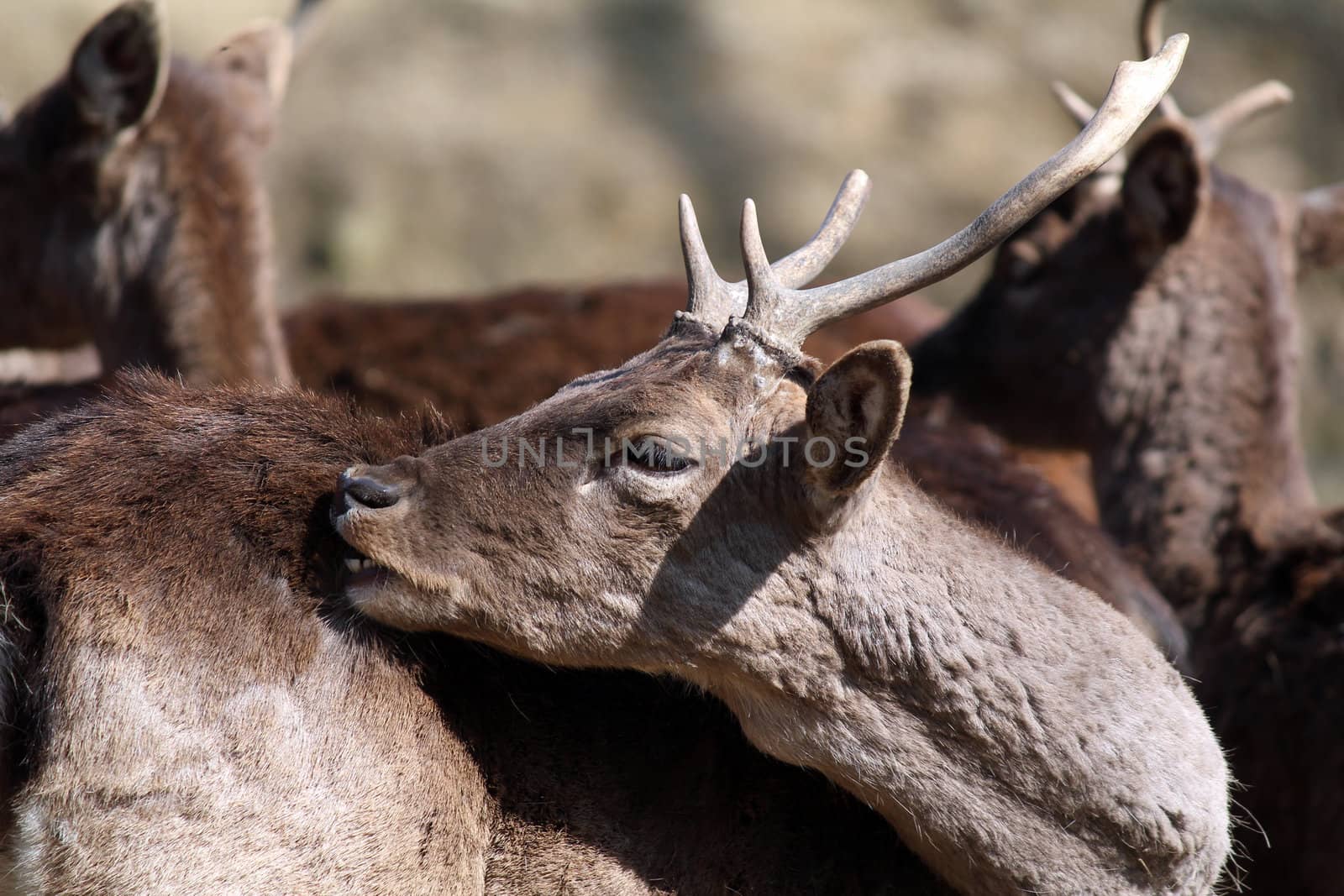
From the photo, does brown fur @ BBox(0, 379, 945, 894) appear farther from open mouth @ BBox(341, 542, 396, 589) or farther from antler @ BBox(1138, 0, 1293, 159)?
antler @ BBox(1138, 0, 1293, 159)

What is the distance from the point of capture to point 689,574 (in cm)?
260

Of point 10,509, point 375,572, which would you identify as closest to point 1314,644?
point 375,572

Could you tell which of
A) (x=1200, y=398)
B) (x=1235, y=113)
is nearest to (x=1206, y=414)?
(x=1200, y=398)

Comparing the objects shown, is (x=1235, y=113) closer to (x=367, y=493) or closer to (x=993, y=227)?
(x=993, y=227)

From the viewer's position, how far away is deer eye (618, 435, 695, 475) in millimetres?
2609

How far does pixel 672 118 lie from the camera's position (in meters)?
13.3

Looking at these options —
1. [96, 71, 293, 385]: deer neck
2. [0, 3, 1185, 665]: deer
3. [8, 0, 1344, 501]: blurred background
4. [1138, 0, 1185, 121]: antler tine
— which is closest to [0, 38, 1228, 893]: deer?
[0, 3, 1185, 665]: deer

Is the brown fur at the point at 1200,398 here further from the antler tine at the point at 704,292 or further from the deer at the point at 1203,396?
the antler tine at the point at 704,292

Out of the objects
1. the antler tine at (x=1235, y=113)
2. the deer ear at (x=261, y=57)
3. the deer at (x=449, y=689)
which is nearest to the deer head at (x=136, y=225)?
→ the deer ear at (x=261, y=57)

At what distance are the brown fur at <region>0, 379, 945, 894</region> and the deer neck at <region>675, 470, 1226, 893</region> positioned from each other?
24 centimetres

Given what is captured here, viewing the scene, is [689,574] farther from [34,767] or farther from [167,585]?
[34,767]

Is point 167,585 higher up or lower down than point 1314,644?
lower down

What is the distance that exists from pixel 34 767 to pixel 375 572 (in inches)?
26.5

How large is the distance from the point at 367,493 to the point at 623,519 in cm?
50
